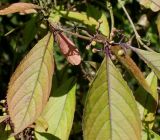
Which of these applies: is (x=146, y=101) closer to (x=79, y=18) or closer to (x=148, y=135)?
(x=148, y=135)

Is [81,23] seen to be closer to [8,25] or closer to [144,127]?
[144,127]

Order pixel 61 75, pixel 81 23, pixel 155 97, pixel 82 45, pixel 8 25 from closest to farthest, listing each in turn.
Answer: pixel 155 97, pixel 81 23, pixel 61 75, pixel 82 45, pixel 8 25

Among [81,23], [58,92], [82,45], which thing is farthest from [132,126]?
[82,45]

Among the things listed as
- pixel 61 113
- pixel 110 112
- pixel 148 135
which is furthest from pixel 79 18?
pixel 110 112

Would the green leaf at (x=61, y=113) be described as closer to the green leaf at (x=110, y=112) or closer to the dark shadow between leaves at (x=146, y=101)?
the dark shadow between leaves at (x=146, y=101)

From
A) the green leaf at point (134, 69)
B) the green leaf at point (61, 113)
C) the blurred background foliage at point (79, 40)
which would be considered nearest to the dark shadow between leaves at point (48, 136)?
the green leaf at point (61, 113)

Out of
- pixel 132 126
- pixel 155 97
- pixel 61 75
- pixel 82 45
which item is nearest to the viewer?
pixel 132 126
